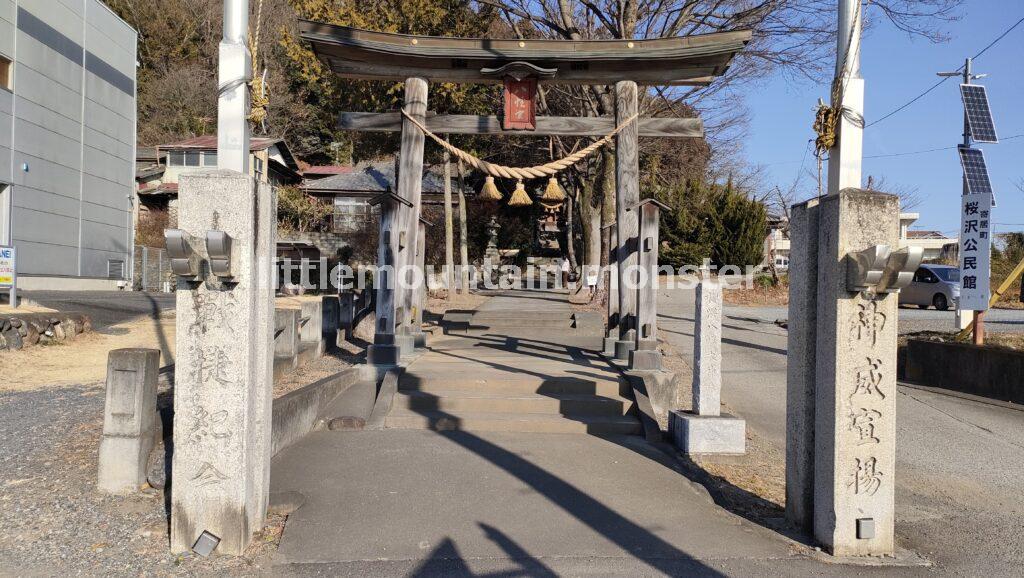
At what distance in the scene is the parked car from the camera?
23016mm

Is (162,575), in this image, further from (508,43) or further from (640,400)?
(508,43)

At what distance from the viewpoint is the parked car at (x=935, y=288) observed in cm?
2302

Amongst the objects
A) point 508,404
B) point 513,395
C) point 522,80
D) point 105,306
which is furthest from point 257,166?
point 105,306

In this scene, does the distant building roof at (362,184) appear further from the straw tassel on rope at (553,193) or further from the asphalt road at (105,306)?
the asphalt road at (105,306)

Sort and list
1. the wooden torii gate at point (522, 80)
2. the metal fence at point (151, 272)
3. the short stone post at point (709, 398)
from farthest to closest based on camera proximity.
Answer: the metal fence at point (151, 272), the wooden torii gate at point (522, 80), the short stone post at point (709, 398)

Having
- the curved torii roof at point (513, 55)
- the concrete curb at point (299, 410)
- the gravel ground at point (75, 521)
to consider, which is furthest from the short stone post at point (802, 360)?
the curved torii roof at point (513, 55)

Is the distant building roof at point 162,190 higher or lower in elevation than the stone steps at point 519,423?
higher

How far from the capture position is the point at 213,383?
449 centimetres

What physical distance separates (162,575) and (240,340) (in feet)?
4.70

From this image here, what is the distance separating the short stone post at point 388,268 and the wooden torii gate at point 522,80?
0.06 feet

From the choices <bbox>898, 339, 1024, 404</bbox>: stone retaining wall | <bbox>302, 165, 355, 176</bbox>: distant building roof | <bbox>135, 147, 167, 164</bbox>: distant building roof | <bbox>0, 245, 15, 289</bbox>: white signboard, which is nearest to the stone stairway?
<bbox>898, 339, 1024, 404</bbox>: stone retaining wall

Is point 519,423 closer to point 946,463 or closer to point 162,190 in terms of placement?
point 946,463

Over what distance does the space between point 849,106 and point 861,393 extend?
192cm

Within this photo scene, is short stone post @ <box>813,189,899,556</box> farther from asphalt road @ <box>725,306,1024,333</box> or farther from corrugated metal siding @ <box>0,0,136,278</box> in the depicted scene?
corrugated metal siding @ <box>0,0,136,278</box>
